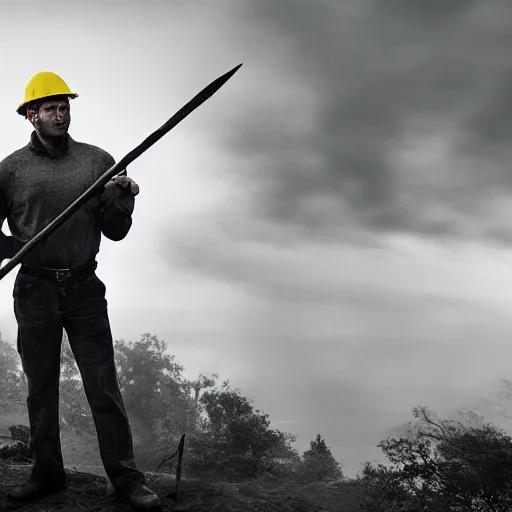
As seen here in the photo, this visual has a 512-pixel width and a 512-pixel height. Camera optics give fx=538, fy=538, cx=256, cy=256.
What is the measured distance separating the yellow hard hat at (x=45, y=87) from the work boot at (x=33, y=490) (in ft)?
10.8

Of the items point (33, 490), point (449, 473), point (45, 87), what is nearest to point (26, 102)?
point (45, 87)

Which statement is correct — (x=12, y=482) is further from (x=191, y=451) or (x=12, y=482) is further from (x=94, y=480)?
(x=191, y=451)

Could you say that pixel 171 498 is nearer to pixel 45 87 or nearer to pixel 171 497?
pixel 171 497

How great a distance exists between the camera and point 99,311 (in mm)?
4707

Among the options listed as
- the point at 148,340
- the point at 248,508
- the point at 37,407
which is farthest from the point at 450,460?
the point at 148,340

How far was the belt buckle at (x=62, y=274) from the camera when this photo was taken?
4523mm

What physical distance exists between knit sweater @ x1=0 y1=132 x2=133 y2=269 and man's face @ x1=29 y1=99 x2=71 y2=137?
0.20 meters

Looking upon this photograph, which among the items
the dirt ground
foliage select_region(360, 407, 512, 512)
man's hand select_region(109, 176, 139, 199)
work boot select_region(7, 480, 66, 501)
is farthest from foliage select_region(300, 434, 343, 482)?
man's hand select_region(109, 176, 139, 199)

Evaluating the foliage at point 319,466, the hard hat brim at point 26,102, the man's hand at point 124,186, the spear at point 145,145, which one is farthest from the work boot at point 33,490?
the foliage at point 319,466

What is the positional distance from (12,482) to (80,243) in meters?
2.49

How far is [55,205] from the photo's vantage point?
4.48 meters

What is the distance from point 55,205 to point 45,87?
95cm

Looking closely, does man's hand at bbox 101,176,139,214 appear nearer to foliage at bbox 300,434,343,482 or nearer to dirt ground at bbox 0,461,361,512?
dirt ground at bbox 0,461,361,512

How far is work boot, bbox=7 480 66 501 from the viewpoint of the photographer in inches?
180
